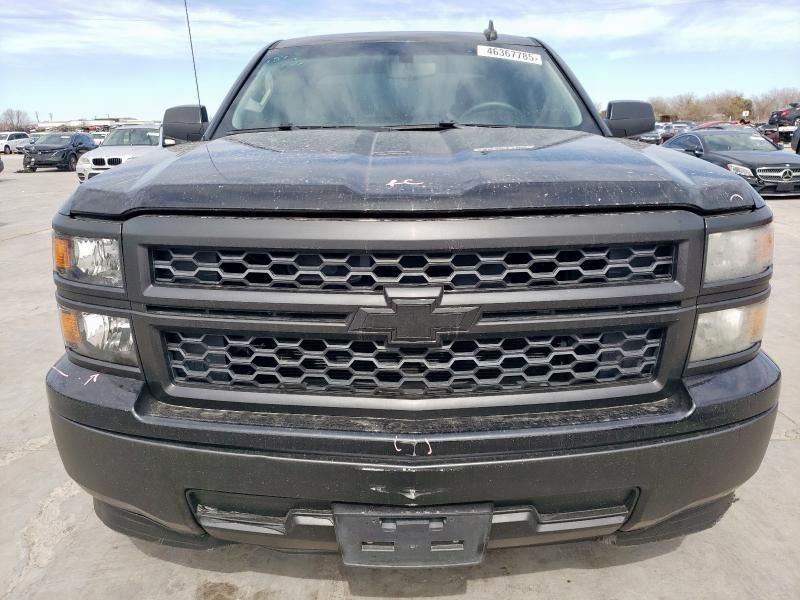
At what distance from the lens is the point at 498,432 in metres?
1.59

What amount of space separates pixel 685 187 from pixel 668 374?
19.6 inches

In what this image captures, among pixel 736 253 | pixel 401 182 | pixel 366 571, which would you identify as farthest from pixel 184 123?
pixel 736 253

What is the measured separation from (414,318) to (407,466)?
0.36 meters

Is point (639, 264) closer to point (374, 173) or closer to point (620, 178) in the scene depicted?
point (620, 178)

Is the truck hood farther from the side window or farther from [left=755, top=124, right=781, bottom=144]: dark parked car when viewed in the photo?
[left=755, top=124, right=781, bottom=144]: dark parked car

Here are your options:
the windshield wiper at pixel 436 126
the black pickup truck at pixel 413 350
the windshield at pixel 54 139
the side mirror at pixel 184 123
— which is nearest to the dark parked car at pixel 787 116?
the windshield at pixel 54 139

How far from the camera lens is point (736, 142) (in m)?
13.7

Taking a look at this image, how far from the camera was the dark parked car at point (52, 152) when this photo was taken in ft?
84.5

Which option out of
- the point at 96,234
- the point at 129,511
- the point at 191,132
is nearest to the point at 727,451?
the point at 129,511

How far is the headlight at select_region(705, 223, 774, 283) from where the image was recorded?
1647 millimetres

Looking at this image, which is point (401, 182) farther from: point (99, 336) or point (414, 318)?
point (99, 336)

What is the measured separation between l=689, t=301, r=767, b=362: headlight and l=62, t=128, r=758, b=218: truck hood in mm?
287

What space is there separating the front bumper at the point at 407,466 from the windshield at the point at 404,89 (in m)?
1.50

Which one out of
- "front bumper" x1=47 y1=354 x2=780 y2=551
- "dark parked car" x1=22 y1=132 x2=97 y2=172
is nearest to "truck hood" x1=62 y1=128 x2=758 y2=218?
"front bumper" x1=47 y1=354 x2=780 y2=551
